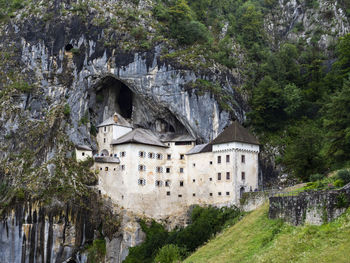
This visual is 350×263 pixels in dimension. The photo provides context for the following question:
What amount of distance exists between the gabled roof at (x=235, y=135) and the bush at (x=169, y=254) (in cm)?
1674

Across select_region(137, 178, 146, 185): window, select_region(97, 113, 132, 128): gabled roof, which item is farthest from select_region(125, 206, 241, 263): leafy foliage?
select_region(97, 113, 132, 128): gabled roof

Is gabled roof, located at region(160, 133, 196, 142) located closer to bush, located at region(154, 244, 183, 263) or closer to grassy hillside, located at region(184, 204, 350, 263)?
bush, located at region(154, 244, 183, 263)

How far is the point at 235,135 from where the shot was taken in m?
62.9

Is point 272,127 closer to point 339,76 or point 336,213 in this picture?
point 339,76

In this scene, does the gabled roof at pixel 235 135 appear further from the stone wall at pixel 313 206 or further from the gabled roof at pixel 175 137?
the stone wall at pixel 313 206

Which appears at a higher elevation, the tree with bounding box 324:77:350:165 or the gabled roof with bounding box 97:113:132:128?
the gabled roof with bounding box 97:113:132:128

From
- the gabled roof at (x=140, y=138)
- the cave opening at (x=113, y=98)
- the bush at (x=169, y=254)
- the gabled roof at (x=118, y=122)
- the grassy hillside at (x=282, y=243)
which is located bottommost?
the bush at (x=169, y=254)

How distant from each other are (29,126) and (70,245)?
17.6 metres

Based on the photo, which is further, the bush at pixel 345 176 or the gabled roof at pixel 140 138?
the gabled roof at pixel 140 138

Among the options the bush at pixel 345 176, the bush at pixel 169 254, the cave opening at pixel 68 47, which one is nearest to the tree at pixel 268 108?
the bush at pixel 169 254

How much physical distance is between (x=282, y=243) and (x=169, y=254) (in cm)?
2262

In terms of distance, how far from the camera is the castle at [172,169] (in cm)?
6262

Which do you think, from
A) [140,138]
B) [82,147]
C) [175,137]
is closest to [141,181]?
[140,138]

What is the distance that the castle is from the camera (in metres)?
62.6
